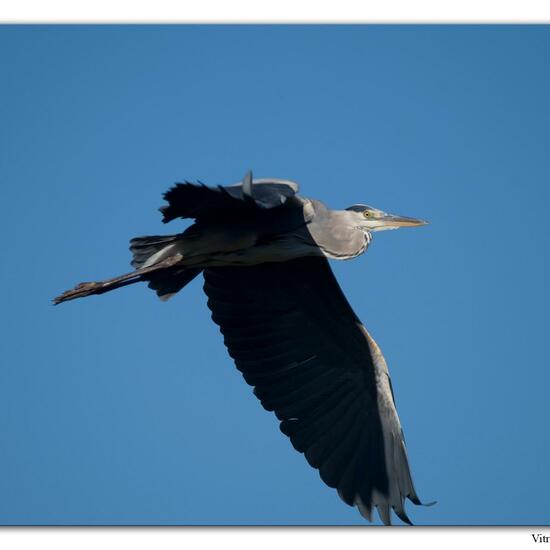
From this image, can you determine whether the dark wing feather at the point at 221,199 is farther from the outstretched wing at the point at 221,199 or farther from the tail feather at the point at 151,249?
the tail feather at the point at 151,249

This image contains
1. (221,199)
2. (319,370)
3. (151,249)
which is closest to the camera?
(221,199)

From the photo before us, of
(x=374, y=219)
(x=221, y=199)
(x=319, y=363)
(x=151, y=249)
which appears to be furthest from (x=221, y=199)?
(x=319, y=363)

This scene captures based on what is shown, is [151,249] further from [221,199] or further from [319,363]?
[319,363]

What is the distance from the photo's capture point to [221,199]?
737 cm

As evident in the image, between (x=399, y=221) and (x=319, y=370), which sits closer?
(x=399, y=221)

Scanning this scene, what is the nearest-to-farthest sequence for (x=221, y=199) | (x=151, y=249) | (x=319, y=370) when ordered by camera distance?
(x=221, y=199), (x=151, y=249), (x=319, y=370)

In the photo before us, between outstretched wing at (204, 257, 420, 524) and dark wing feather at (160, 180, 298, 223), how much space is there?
41.9 inches

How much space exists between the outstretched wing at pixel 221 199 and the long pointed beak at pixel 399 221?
3.20ft

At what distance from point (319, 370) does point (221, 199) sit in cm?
212

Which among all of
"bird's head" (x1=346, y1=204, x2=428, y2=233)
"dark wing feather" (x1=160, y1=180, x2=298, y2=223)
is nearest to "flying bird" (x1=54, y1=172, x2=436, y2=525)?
"bird's head" (x1=346, y1=204, x2=428, y2=233)

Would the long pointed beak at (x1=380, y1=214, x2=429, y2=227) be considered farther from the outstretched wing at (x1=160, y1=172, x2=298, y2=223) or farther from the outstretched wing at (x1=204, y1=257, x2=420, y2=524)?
the outstretched wing at (x1=160, y1=172, x2=298, y2=223)

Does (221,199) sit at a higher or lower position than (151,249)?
higher
